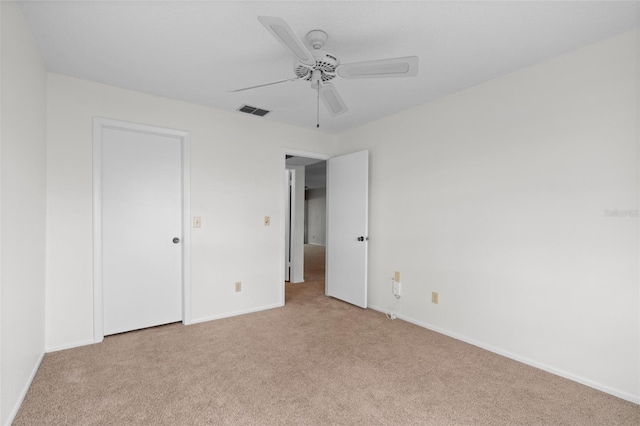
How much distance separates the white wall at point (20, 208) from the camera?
1.67 m

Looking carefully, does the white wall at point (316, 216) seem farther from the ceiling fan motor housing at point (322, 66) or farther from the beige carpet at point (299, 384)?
the ceiling fan motor housing at point (322, 66)

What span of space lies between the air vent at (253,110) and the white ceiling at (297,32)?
0.54 m

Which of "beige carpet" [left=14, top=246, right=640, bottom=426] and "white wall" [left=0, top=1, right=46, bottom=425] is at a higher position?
"white wall" [left=0, top=1, right=46, bottom=425]

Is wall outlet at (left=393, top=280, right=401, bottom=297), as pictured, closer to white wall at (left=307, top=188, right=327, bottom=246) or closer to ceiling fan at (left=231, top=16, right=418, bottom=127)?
ceiling fan at (left=231, top=16, right=418, bottom=127)

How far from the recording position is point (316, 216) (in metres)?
12.5

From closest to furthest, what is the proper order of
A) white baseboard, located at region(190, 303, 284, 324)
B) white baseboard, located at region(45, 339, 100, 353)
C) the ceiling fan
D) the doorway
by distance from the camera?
the ceiling fan → white baseboard, located at region(45, 339, 100, 353) → white baseboard, located at region(190, 303, 284, 324) → the doorway

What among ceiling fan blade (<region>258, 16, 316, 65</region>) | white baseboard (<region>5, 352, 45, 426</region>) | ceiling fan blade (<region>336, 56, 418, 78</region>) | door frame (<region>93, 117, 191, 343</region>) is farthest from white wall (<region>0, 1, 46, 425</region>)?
ceiling fan blade (<region>336, 56, 418, 78</region>)

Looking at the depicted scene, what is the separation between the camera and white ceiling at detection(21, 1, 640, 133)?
1.83 metres

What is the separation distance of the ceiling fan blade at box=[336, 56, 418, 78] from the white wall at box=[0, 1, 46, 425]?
1.84 metres

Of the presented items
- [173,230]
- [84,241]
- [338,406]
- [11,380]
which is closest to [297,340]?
[338,406]

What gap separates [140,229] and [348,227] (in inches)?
94.7

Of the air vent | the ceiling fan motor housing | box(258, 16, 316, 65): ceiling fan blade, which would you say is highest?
the air vent

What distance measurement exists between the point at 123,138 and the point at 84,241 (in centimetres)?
104

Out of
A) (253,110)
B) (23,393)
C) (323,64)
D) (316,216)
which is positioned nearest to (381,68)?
(323,64)
